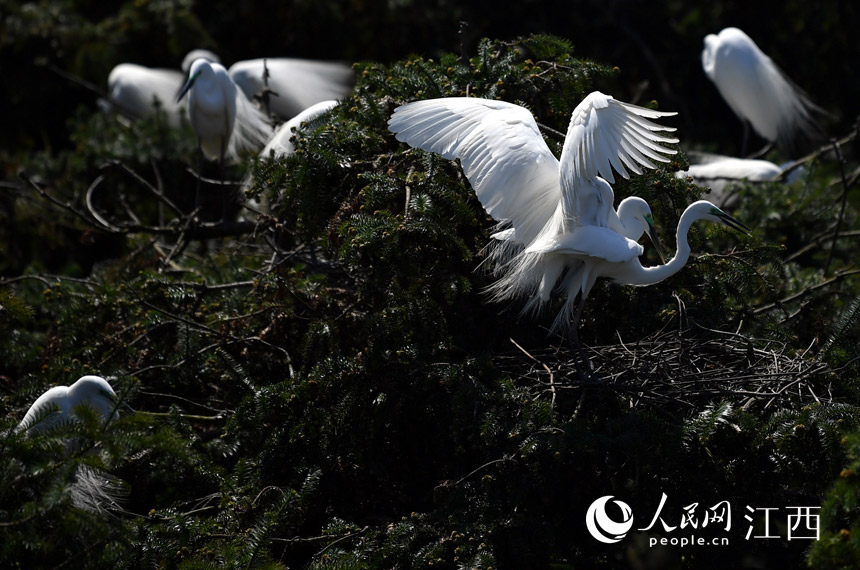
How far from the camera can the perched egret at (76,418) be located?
2.53 meters

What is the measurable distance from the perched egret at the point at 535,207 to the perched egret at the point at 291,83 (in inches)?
132

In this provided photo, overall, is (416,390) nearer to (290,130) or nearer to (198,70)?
(290,130)

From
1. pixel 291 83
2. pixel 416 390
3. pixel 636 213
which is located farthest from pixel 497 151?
pixel 291 83

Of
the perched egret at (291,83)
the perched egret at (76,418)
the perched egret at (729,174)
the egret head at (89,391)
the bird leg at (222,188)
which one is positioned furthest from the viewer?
the perched egret at (291,83)

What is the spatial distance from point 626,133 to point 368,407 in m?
1.29

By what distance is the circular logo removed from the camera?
268cm

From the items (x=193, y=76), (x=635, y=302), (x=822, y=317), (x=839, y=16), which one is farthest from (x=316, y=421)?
(x=839, y=16)

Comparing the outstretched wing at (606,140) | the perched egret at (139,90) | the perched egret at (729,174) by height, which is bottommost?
the perched egret at (139,90)

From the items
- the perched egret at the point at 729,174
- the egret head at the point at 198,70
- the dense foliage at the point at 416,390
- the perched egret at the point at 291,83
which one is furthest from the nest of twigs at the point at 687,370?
the perched egret at the point at 291,83

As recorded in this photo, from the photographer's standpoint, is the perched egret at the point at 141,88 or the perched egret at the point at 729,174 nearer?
the perched egret at the point at 729,174

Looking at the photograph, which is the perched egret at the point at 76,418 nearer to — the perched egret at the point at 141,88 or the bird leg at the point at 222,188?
the bird leg at the point at 222,188

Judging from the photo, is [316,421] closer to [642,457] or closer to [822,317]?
[642,457]

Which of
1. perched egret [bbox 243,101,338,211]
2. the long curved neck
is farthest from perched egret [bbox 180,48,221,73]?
the long curved neck

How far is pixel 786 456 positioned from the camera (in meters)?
2.60
